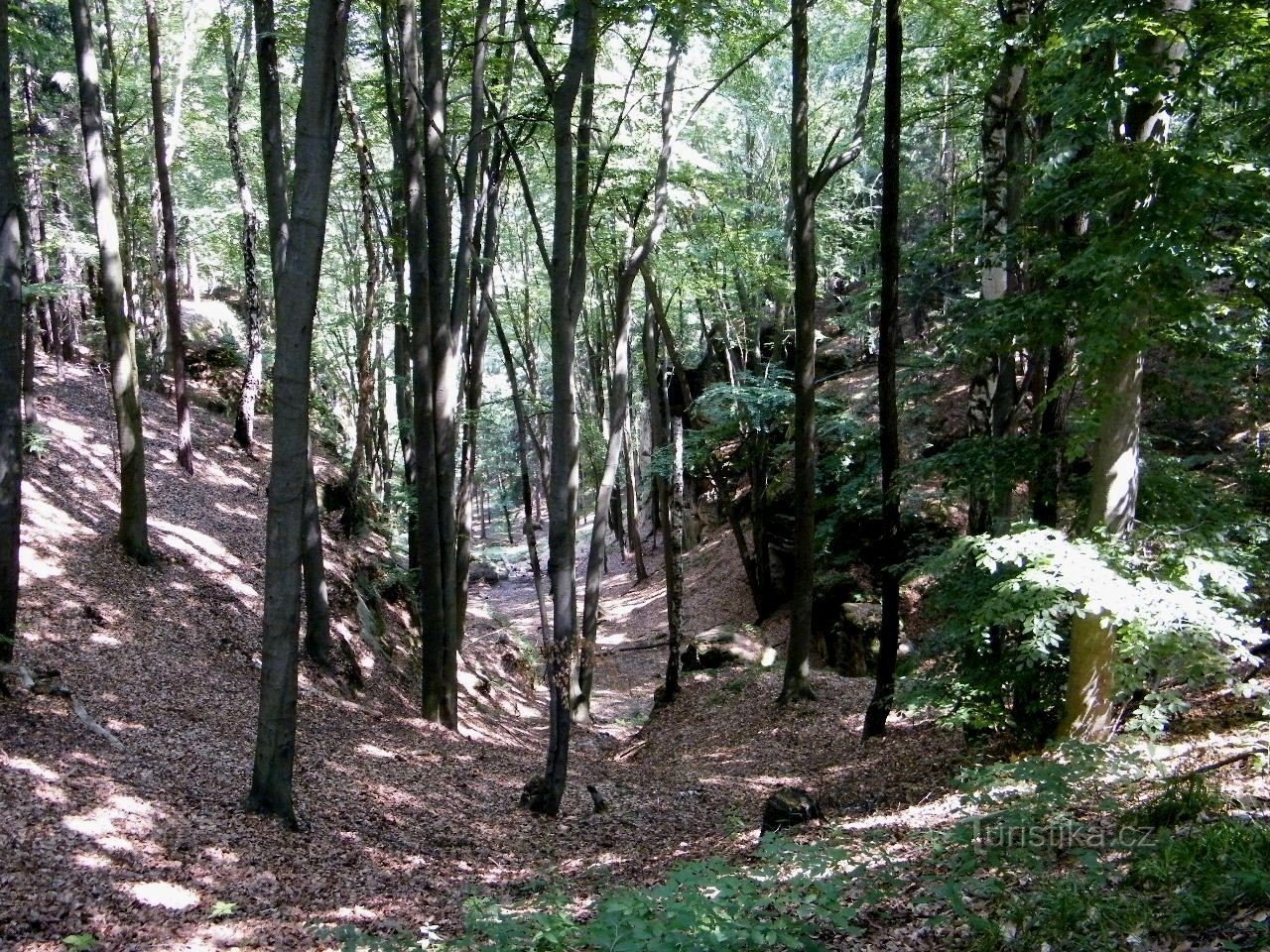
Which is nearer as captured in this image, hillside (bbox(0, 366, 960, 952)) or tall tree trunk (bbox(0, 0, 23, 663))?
hillside (bbox(0, 366, 960, 952))

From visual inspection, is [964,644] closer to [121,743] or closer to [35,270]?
[121,743]

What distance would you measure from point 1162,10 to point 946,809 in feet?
19.7

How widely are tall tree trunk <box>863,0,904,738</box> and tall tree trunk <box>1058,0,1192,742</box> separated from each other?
6.87ft

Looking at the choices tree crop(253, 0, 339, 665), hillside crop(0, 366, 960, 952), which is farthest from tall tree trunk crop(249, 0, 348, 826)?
tree crop(253, 0, 339, 665)

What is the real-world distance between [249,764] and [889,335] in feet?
25.8

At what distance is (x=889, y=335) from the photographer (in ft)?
31.0

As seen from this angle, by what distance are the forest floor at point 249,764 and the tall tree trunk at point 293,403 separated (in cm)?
75

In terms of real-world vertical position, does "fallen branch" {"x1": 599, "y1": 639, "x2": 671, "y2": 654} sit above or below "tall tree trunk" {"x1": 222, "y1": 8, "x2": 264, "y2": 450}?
below

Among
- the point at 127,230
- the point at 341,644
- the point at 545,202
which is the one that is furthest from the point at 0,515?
the point at 545,202

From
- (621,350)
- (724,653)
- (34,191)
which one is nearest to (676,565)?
(724,653)

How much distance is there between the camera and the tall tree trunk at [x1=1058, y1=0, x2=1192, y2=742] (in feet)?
20.4

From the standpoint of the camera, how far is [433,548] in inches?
436

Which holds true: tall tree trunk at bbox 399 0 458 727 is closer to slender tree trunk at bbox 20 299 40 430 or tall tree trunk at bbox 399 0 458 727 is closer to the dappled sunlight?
the dappled sunlight

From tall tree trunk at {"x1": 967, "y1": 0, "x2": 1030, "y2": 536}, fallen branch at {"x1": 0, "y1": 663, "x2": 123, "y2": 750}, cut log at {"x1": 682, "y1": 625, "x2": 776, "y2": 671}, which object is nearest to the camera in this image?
fallen branch at {"x1": 0, "y1": 663, "x2": 123, "y2": 750}
